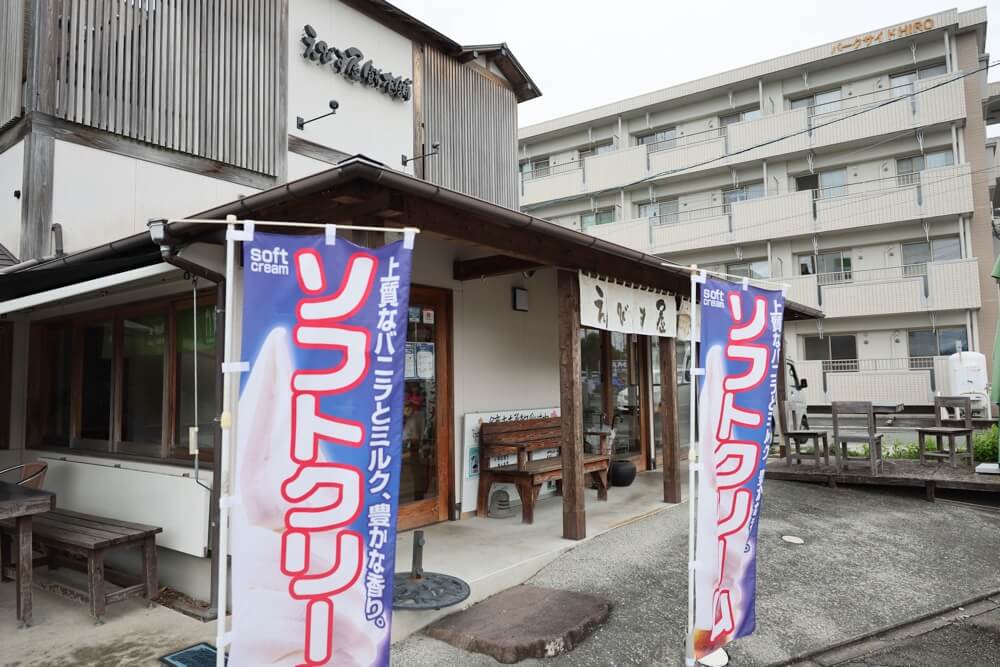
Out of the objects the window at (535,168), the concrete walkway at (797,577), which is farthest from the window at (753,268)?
the concrete walkway at (797,577)

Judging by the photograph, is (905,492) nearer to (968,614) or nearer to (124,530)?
(968,614)

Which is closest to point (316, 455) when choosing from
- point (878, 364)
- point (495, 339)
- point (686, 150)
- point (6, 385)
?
point (495, 339)

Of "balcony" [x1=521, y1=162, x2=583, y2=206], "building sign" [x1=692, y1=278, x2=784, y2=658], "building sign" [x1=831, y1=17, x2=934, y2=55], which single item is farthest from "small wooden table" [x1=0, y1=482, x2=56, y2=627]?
"building sign" [x1=831, y1=17, x2=934, y2=55]

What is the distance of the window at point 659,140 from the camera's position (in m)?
23.0

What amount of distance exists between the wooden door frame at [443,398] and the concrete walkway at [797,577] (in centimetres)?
150

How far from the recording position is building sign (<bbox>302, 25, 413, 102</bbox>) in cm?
740

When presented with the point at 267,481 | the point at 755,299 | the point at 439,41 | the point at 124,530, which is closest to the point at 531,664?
the point at 267,481

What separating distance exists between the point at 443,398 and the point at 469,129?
16.1ft

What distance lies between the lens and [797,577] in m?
5.02

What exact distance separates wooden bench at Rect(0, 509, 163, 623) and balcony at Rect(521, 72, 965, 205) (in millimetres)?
15789

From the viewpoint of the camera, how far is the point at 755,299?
3.67m

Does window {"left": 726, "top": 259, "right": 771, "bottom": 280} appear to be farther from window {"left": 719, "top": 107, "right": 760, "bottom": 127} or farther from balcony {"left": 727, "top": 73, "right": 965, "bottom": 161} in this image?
window {"left": 719, "top": 107, "right": 760, "bottom": 127}

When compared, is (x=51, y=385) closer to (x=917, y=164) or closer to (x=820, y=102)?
(x=917, y=164)

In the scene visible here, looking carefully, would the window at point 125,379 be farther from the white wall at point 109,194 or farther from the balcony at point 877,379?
the balcony at point 877,379
